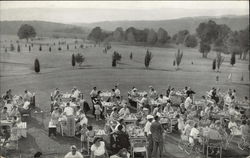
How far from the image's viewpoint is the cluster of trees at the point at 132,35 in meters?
17.1

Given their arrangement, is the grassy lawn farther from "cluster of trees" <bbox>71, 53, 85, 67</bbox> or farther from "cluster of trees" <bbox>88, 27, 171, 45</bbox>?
"cluster of trees" <bbox>88, 27, 171, 45</bbox>

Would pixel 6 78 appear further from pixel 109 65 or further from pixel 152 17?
pixel 152 17

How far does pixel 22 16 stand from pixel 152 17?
6316 millimetres

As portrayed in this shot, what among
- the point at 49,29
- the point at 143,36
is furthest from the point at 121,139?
the point at 143,36

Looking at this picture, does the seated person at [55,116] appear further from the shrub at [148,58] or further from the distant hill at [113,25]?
the shrub at [148,58]

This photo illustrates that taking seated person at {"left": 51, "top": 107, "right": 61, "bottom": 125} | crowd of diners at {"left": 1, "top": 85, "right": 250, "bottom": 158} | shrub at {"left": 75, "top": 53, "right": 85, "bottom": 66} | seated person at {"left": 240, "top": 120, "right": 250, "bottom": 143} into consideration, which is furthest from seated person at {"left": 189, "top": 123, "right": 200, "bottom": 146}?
shrub at {"left": 75, "top": 53, "right": 85, "bottom": 66}

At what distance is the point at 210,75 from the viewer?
19984 millimetres

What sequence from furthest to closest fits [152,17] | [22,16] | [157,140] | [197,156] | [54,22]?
[152,17], [54,22], [22,16], [197,156], [157,140]

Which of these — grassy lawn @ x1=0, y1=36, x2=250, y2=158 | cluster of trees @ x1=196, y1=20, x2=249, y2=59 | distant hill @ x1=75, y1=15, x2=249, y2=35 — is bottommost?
grassy lawn @ x1=0, y1=36, x2=250, y2=158

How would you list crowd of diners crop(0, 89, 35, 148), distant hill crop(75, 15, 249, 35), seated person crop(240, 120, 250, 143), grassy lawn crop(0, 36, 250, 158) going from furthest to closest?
1. distant hill crop(75, 15, 249, 35)
2. grassy lawn crop(0, 36, 250, 158)
3. seated person crop(240, 120, 250, 143)
4. crowd of diners crop(0, 89, 35, 148)

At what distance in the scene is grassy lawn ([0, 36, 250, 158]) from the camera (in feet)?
53.4

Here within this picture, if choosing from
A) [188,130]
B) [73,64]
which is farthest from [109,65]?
[188,130]

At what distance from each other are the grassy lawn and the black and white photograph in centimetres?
6

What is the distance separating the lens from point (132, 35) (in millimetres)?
17938
